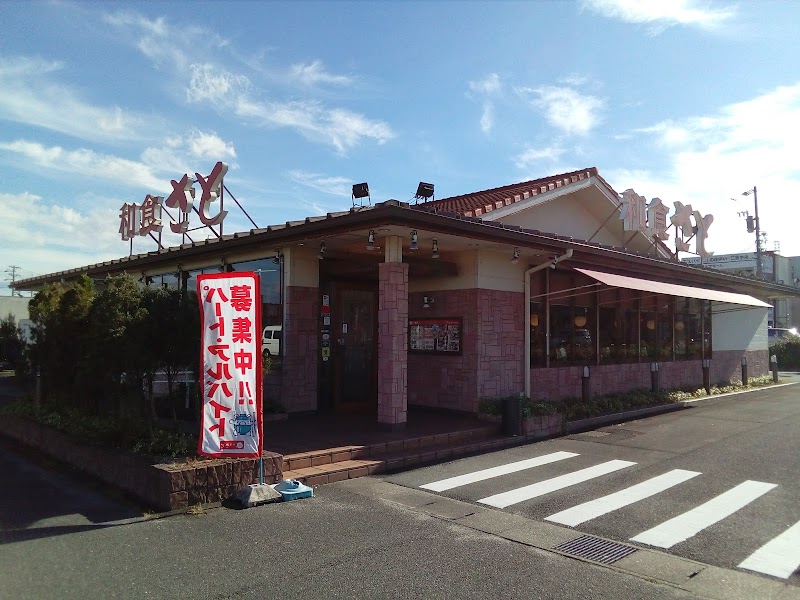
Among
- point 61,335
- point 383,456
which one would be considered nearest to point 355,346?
point 383,456

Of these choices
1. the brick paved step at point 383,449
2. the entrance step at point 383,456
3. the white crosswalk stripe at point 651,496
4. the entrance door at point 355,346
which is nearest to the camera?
the white crosswalk stripe at point 651,496

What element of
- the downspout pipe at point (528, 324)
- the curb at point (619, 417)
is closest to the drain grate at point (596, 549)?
the curb at point (619, 417)

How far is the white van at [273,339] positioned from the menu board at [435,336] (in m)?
3.03

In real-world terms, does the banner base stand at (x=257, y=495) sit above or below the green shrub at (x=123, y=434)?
below

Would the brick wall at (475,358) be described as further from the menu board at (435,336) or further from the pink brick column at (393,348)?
the pink brick column at (393,348)

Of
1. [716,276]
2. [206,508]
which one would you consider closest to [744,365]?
[716,276]

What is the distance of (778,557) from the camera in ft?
17.0

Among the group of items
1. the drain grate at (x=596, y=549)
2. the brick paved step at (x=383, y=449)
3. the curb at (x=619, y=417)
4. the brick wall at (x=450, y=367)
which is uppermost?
the brick wall at (x=450, y=367)

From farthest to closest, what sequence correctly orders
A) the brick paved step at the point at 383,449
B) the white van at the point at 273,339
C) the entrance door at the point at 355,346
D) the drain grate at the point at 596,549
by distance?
the entrance door at the point at 355,346 → the white van at the point at 273,339 → the brick paved step at the point at 383,449 → the drain grate at the point at 596,549

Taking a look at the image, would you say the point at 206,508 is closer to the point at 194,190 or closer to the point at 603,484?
the point at 603,484

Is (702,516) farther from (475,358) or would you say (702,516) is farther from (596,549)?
(475,358)

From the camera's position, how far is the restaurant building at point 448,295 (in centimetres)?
977

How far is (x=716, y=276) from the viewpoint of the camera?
17.8 metres

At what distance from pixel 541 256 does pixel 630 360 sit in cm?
492
